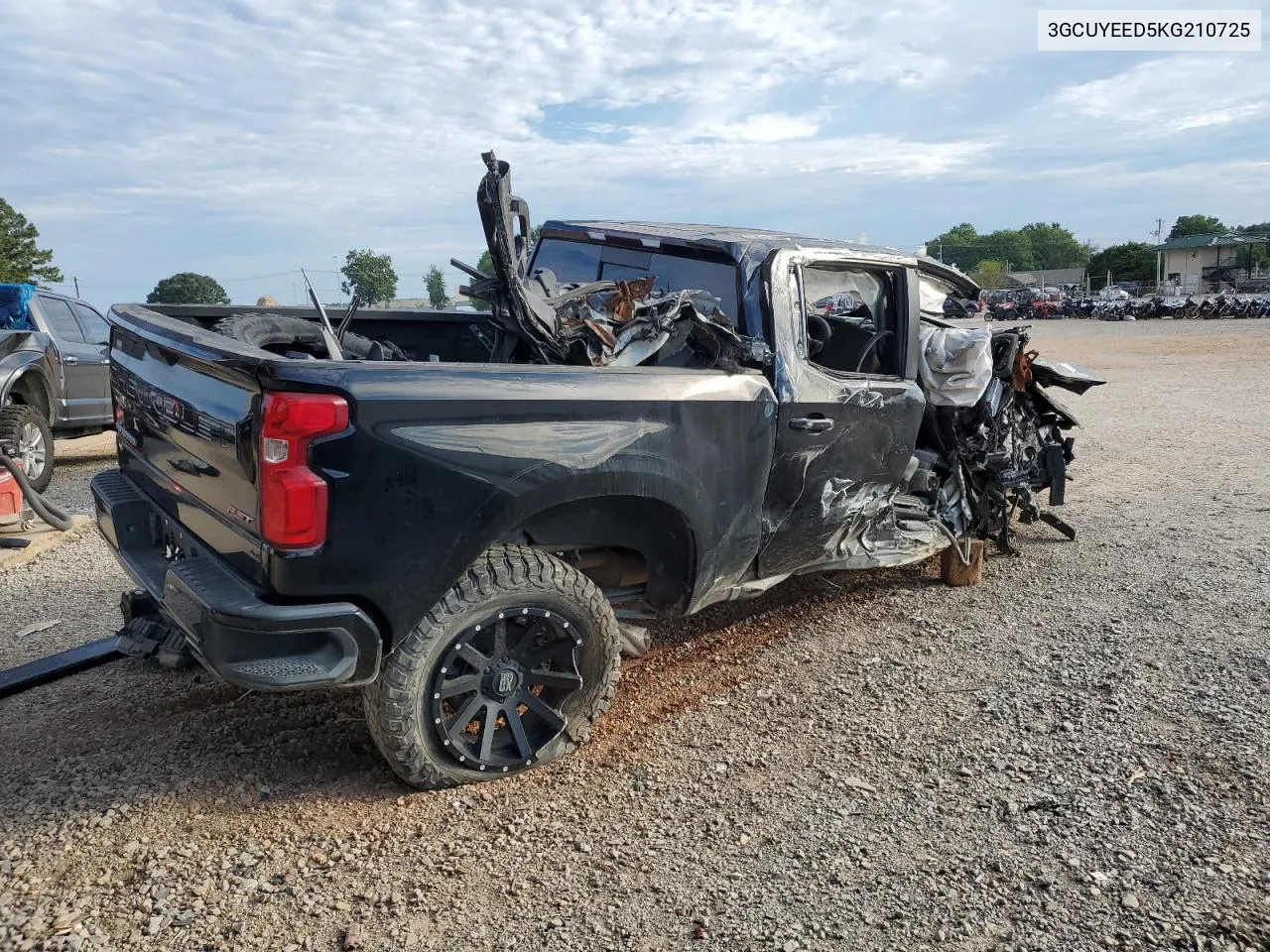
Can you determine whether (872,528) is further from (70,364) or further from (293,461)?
(70,364)

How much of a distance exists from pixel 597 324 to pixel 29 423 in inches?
239

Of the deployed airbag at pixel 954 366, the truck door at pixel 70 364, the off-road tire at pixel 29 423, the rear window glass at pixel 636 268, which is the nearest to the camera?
the rear window glass at pixel 636 268

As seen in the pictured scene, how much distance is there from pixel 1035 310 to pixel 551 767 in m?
55.3

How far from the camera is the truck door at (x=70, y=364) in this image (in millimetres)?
8555

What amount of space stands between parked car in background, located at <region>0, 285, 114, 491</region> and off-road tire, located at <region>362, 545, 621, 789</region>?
590 centimetres

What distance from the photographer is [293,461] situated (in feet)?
9.02

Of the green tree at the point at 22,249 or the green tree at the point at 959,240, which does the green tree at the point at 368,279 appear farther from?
the green tree at the point at 959,240

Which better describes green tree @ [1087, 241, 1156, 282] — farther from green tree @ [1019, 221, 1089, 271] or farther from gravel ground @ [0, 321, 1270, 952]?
gravel ground @ [0, 321, 1270, 952]

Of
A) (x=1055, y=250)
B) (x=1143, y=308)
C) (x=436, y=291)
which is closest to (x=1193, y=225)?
(x=1055, y=250)

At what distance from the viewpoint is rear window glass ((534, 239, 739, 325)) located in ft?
13.4

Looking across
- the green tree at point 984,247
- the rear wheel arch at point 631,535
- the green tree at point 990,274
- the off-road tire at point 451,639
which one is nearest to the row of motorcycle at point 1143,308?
the rear wheel arch at point 631,535

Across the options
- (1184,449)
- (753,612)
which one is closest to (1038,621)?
(753,612)

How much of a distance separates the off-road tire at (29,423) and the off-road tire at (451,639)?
5407mm

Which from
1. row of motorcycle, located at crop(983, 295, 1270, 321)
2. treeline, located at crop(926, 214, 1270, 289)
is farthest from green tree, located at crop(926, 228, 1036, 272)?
row of motorcycle, located at crop(983, 295, 1270, 321)
